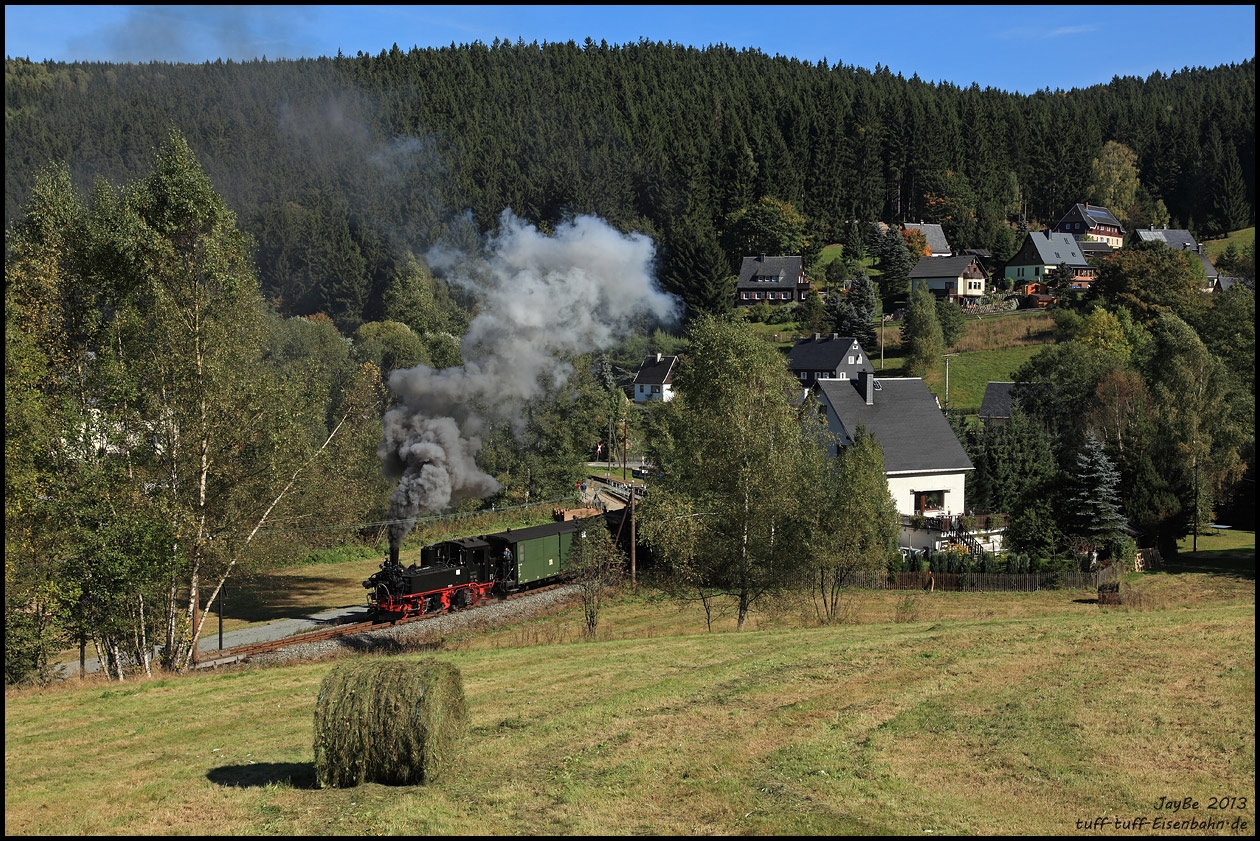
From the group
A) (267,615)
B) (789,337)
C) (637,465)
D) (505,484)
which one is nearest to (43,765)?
(267,615)

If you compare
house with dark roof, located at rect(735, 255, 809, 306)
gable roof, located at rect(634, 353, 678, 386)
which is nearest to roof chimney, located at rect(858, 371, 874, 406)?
gable roof, located at rect(634, 353, 678, 386)

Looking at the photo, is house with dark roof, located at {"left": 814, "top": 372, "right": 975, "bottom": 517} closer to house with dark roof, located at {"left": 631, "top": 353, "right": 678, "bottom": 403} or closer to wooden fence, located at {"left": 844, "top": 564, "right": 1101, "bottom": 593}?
wooden fence, located at {"left": 844, "top": 564, "right": 1101, "bottom": 593}

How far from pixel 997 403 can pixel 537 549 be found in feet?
130

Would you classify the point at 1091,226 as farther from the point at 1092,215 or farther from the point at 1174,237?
the point at 1174,237

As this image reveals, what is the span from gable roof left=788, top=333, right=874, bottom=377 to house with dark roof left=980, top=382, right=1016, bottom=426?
1311cm

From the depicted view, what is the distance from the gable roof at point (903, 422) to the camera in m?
47.7

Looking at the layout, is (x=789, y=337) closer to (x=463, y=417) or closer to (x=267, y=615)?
(x=463, y=417)

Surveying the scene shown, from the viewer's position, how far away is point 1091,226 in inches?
4806

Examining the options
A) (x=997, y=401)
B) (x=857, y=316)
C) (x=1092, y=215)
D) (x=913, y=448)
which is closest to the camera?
(x=913, y=448)

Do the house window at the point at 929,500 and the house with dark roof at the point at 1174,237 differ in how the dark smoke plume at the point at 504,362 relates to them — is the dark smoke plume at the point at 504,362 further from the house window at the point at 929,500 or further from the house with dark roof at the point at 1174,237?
the house with dark roof at the point at 1174,237

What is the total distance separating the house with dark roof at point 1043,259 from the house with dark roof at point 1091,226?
47.1 feet

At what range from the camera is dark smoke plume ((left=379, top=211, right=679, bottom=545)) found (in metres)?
41.3

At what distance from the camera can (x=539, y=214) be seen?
104 m

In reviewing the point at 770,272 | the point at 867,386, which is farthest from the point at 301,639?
the point at 770,272
